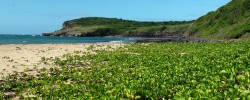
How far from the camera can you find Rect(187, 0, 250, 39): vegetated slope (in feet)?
337

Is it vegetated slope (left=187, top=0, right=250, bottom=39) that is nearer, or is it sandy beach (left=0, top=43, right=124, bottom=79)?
sandy beach (left=0, top=43, right=124, bottom=79)

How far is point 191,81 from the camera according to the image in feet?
54.0

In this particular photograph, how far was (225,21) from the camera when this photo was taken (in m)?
120

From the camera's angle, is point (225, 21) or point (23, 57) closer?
point (23, 57)

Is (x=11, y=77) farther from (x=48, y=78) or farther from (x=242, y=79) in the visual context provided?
(x=242, y=79)

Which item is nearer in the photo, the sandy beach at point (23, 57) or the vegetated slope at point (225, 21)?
the sandy beach at point (23, 57)

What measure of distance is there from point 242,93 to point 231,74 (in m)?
5.99

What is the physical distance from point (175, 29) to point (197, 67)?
174 meters

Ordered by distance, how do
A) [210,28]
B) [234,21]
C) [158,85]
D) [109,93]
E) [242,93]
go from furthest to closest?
[210,28] → [234,21] → [158,85] → [109,93] → [242,93]

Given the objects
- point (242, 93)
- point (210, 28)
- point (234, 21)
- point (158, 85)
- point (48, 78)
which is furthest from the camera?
point (210, 28)

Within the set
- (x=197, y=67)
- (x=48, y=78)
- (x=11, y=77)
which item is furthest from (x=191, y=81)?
(x=11, y=77)

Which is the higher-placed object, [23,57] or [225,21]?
[225,21]

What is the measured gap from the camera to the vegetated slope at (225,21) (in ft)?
337

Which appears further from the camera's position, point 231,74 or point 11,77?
point 11,77
